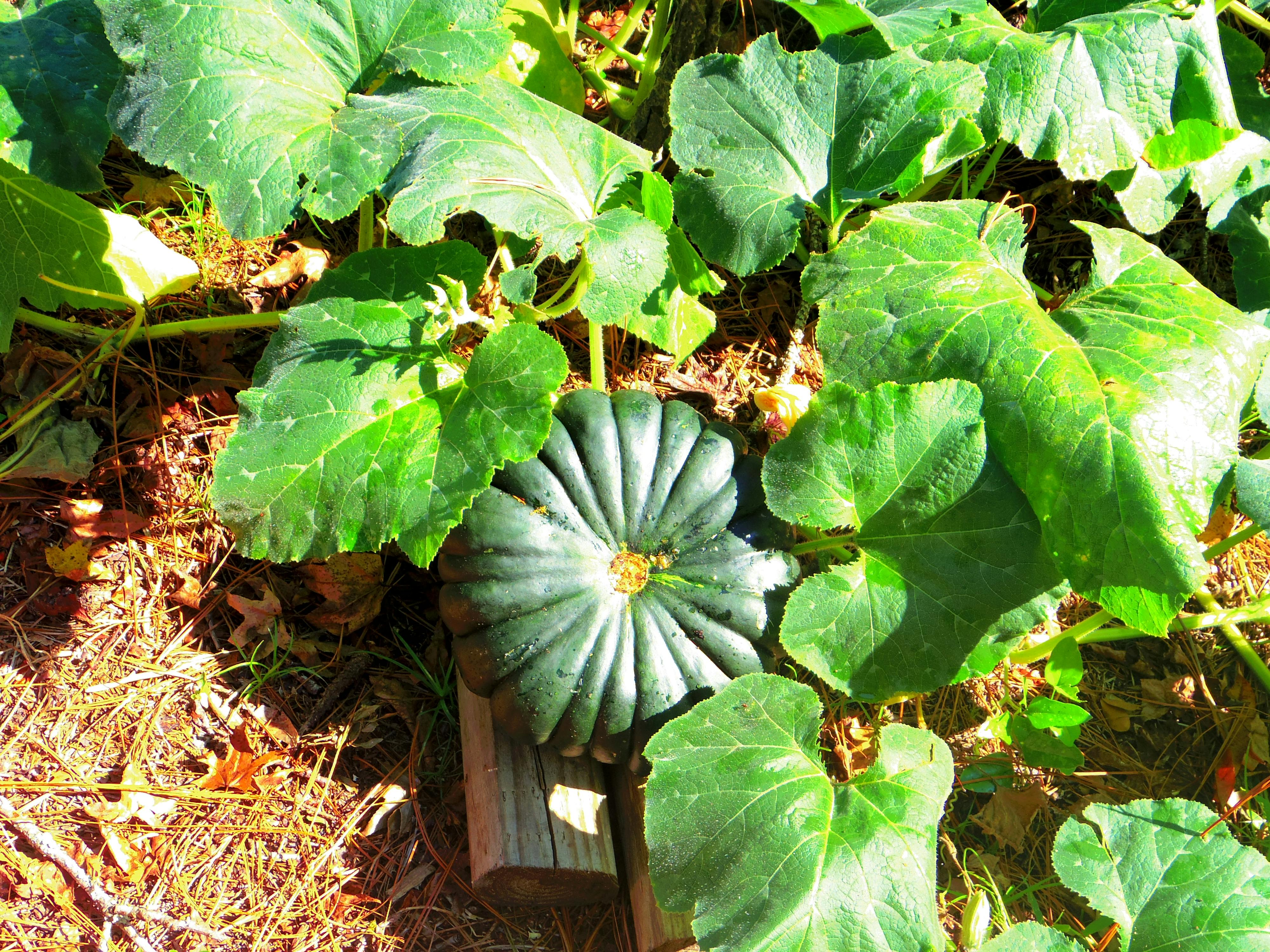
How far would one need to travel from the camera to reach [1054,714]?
2.38m

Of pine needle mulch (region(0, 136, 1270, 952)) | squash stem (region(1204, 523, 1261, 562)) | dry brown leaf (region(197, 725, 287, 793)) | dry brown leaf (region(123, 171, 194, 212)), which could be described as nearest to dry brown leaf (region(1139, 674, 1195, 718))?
pine needle mulch (region(0, 136, 1270, 952))

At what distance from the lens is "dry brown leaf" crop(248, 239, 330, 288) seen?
9.04 feet

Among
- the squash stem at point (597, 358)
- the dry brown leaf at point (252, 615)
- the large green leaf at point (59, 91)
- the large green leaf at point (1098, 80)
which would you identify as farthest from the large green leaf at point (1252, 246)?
the large green leaf at point (59, 91)

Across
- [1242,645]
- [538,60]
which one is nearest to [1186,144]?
[1242,645]

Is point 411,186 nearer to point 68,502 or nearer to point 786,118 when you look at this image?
point 786,118

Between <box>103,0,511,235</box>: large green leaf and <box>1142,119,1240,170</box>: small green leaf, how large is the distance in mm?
2061

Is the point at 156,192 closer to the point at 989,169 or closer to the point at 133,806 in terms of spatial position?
the point at 133,806

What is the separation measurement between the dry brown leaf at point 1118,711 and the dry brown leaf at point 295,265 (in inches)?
102

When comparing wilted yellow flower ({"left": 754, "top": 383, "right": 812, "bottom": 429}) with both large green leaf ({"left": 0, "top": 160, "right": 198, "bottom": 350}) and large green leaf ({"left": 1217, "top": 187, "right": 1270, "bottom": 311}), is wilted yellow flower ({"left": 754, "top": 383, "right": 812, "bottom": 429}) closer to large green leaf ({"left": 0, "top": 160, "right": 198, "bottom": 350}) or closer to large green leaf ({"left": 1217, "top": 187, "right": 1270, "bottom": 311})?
large green leaf ({"left": 1217, "top": 187, "right": 1270, "bottom": 311})

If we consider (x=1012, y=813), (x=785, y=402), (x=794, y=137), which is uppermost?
(x=794, y=137)

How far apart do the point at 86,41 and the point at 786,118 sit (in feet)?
5.36

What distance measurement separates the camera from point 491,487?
2.17 meters

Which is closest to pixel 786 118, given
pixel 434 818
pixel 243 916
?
pixel 434 818

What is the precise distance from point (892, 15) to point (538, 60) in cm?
97
